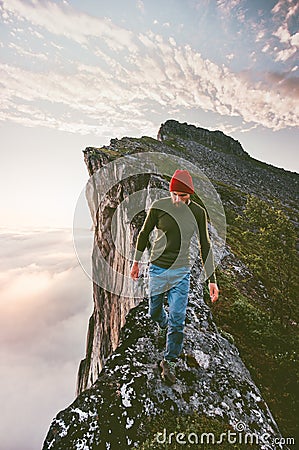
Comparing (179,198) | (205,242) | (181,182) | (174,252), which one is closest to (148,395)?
(174,252)

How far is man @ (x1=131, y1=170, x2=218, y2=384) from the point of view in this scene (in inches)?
239

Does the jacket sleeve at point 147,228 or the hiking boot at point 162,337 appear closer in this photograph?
the jacket sleeve at point 147,228

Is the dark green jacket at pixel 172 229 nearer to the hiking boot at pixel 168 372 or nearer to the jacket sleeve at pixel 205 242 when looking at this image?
the jacket sleeve at pixel 205 242

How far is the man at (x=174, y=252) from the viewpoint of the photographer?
6.07 meters

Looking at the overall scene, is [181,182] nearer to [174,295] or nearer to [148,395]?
[174,295]

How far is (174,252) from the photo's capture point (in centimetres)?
611

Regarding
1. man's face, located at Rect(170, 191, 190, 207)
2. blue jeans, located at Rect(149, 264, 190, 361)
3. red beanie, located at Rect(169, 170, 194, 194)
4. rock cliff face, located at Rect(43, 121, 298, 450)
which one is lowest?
rock cliff face, located at Rect(43, 121, 298, 450)

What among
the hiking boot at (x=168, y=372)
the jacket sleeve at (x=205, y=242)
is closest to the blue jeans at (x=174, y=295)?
the hiking boot at (x=168, y=372)

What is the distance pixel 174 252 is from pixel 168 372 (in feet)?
9.28

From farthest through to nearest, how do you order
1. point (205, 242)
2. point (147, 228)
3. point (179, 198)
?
point (205, 242), point (147, 228), point (179, 198)

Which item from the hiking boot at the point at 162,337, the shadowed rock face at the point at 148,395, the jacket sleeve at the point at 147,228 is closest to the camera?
the shadowed rock face at the point at 148,395

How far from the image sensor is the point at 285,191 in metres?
73.1

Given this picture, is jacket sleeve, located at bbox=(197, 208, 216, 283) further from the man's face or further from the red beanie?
the red beanie

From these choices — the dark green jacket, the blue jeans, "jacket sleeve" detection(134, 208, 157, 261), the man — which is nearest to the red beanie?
the man
